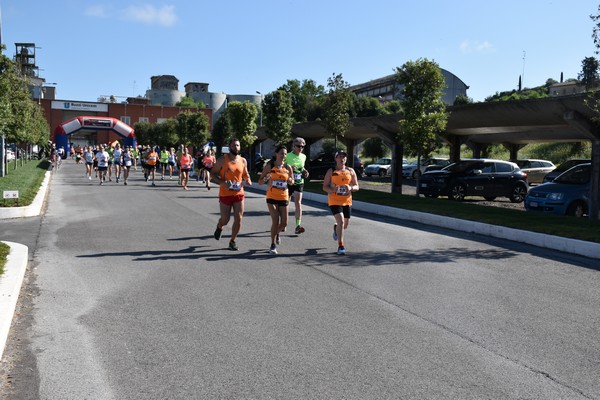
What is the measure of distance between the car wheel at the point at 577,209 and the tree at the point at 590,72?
154 inches

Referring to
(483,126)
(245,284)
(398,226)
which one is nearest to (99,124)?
(483,126)

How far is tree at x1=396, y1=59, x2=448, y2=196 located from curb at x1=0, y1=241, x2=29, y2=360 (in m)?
15.7

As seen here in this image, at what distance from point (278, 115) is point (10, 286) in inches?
1292

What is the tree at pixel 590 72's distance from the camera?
14242 mm

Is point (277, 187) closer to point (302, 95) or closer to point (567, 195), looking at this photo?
point (567, 195)

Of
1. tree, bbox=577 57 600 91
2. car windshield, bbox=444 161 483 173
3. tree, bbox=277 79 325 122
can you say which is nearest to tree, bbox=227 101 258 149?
car windshield, bbox=444 161 483 173

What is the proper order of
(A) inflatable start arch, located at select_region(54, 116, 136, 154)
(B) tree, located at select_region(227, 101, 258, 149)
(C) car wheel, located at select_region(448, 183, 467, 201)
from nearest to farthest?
(C) car wheel, located at select_region(448, 183, 467, 201) < (B) tree, located at select_region(227, 101, 258, 149) < (A) inflatable start arch, located at select_region(54, 116, 136, 154)

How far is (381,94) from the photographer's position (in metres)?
107

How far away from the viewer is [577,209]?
17281 mm

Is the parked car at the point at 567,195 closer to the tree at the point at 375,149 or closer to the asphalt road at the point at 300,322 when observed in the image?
the asphalt road at the point at 300,322

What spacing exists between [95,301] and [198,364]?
2487mm

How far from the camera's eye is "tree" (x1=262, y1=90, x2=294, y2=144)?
3872cm

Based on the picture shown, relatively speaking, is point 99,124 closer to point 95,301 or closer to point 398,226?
point 398,226

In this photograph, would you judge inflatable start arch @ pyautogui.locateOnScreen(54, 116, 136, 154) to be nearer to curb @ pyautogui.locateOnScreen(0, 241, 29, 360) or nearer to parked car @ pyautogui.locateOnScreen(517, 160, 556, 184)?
parked car @ pyautogui.locateOnScreen(517, 160, 556, 184)
